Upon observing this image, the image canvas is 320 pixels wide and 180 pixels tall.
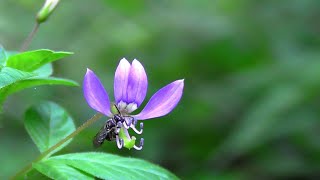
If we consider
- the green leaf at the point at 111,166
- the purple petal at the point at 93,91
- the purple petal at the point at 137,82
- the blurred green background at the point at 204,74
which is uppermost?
the blurred green background at the point at 204,74

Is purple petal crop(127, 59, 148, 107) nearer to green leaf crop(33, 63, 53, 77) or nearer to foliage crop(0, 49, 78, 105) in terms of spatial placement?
foliage crop(0, 49, 78, 105)

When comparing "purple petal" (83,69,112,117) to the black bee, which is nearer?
"purple petal" (83,69,112,117)

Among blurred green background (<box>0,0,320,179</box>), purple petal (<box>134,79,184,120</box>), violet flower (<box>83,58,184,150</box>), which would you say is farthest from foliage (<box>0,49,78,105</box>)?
blurred green background (<box>0,0,320,179</box>)

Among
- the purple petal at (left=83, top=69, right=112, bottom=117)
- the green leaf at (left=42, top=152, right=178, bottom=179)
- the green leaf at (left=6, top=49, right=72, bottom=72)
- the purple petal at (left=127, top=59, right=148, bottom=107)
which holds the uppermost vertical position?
the purple petal at (left=127, top=59, right=148, bottom=107)

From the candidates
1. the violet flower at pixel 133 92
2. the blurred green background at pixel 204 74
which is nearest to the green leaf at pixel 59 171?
the violet flower at pixel 133 92

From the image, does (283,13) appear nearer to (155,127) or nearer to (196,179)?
(155,127)

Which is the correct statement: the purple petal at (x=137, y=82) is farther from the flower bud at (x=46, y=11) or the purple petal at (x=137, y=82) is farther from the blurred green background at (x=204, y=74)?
the blurred green background at (x=204, y=74)

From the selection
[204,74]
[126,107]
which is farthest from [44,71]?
[204,74]
